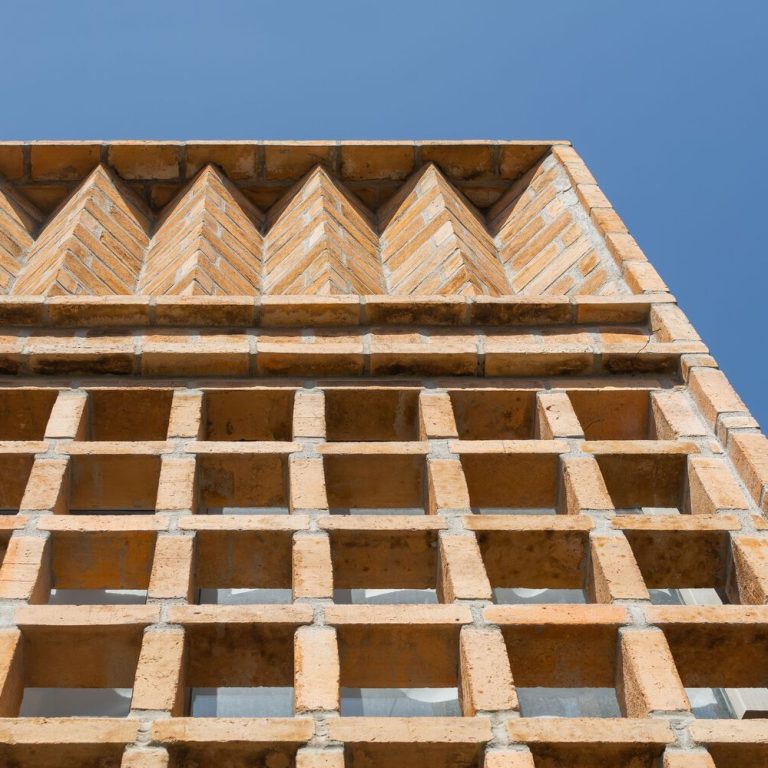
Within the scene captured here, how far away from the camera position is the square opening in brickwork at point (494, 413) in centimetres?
652

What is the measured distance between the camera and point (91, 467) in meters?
5.91

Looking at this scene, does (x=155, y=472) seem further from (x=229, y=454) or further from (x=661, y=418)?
(x=661, y=418)

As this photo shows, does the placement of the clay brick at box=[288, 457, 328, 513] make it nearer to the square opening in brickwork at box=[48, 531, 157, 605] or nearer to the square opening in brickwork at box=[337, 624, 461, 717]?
the square opening in brickwork at box=[48, 531, 157, 605]

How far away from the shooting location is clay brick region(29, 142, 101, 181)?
32.8 ft

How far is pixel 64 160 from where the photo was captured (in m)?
10.0

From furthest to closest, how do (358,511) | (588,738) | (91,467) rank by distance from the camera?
1. (358,511)
2. (91,467)
3. (588,738)

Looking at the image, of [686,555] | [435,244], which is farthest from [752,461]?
[435,244]

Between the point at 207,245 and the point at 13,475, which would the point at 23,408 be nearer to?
the point at 13,475

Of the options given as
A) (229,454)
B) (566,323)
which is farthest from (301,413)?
(566,323)

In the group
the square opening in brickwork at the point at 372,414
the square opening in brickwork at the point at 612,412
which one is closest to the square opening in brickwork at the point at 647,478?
the square opening in brickwork at the point at 612,412

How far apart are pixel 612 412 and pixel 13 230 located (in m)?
4.65

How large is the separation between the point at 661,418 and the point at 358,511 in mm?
1551

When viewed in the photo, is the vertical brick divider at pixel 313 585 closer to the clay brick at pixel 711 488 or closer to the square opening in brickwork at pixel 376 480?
the square opening in brickwork at pixel 376 480

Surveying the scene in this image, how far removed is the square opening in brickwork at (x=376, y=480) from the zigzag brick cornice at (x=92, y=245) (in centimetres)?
222
